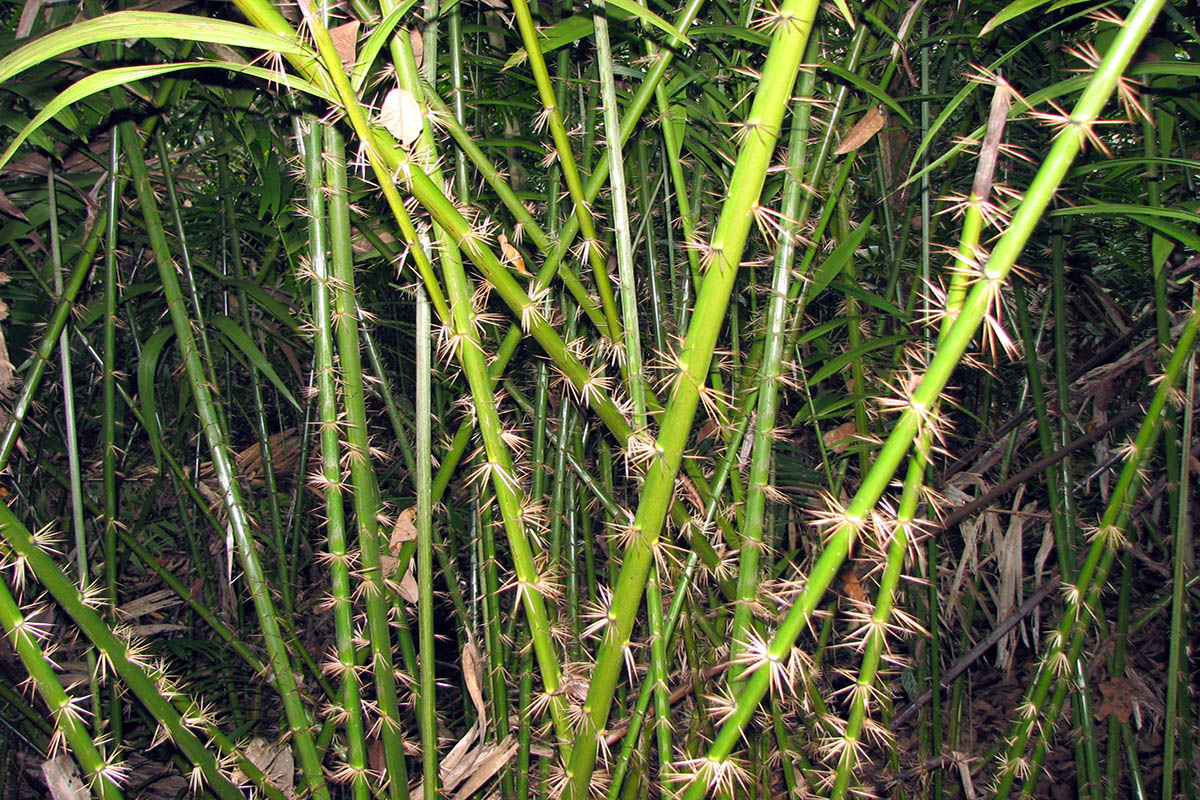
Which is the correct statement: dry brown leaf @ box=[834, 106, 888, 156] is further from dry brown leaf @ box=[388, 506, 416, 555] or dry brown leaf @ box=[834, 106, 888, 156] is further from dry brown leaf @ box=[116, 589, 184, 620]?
dry brown leaf @ box=[116, 589, 184, 620]

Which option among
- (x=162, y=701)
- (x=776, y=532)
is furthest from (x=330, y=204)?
(x=776, y=532)

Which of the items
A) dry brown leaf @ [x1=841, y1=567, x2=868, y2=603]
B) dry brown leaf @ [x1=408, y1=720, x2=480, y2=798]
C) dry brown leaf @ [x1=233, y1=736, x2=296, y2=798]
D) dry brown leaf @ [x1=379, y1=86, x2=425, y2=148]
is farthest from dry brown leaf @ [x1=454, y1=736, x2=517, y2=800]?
dry brown leaf @ [x1=379, y1=86, x2=425, y2=148]

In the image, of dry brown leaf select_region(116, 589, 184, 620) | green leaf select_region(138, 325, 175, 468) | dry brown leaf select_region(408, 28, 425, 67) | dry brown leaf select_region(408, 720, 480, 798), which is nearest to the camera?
dry brown leaf select_region(408, 28, 425, 67)

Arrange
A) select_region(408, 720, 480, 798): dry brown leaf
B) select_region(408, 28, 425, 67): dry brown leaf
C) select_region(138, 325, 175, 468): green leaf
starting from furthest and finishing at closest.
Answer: select_region(138, 325, 175, 468): green leaf → select_region(408, 720, 480, 798): dry brown leaf → select_region(408, 28, 425, 67): dry brown leaf

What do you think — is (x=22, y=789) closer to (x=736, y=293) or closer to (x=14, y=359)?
(x=14, y=359)

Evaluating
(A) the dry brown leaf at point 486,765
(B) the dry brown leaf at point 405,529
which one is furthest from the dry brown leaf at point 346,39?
(A) the dry brown leaf at point 486,765

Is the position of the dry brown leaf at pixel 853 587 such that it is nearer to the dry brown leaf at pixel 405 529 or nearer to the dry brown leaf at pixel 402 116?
the dry brown leaf at pixel 405 529
